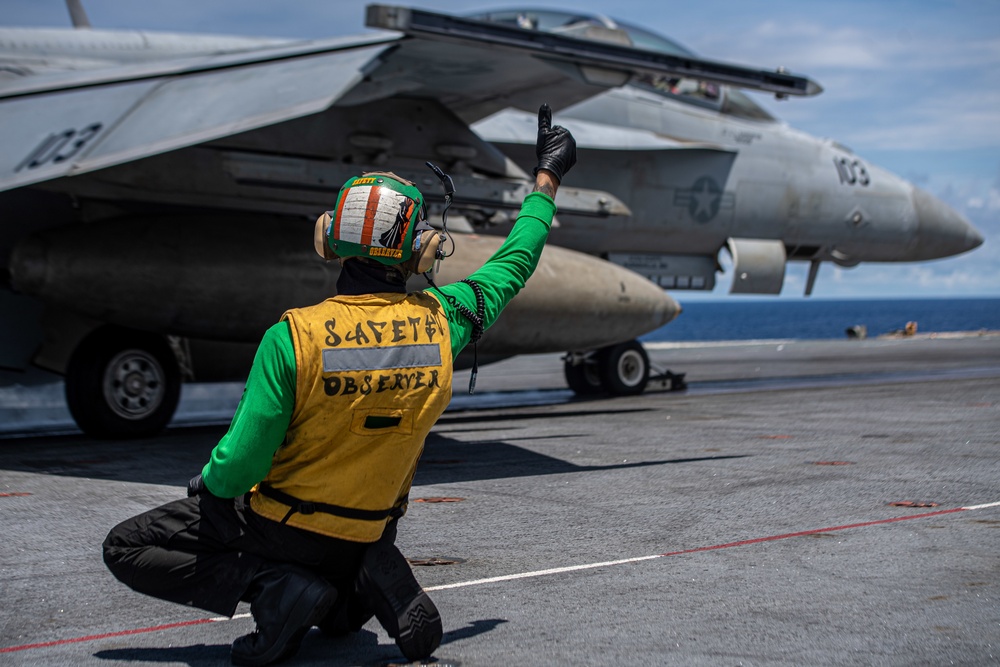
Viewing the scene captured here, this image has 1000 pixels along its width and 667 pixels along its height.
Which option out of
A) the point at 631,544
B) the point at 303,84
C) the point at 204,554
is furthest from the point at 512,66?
the point at 204,554

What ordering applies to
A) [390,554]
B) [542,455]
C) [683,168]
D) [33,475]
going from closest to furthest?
[390,554] < [33,475] < [542,455] < [683,168]

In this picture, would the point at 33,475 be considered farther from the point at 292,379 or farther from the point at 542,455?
the point at 292,379

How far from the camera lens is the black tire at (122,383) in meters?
9.06

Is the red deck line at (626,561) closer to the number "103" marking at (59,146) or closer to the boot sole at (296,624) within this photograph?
the boot sole at (296,624)

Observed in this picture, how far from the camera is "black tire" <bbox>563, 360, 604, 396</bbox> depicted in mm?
14086

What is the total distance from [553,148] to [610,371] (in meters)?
10.2

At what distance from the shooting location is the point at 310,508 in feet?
10.5

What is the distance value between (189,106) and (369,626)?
607 cm

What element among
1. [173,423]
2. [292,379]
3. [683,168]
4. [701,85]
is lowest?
[173,423]

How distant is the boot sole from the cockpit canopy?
416 inches

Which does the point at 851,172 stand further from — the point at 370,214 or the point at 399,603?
the point at 399,603

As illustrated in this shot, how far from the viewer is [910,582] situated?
408 centimetres

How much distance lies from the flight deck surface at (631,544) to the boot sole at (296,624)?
16 cm

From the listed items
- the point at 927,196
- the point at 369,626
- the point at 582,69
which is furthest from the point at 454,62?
the point at 927,196
